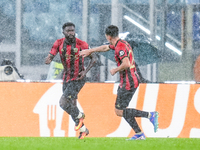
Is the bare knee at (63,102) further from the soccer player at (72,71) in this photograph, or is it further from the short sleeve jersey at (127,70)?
the short sleeve jersey at (127,70)

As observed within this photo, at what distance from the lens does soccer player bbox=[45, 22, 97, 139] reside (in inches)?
320

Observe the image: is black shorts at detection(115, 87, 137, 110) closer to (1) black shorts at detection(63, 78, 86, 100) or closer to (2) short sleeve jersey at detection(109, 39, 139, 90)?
(2) short sleeve jersey at detection(109, 39, 139, 90)

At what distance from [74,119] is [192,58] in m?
2.49

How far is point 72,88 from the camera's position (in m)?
8.19

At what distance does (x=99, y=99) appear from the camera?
883 centimetres

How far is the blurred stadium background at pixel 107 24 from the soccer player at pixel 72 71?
86 centimetres

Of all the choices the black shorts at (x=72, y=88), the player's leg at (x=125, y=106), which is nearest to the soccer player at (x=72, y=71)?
the black shorts at (x=72, y=88)

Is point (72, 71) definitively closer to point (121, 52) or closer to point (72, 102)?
point (72, 102)

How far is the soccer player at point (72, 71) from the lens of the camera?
8125 millimetres

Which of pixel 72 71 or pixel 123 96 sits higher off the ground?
pixel 72 71

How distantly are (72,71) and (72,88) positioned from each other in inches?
10.6

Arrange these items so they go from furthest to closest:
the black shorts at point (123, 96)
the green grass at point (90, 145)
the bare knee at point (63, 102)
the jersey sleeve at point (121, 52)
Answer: the bare knee at point (63, 102), the black shorts at point (123, 96), the jersey sleeve at point (121, 52), the green grass at point (90, 145)

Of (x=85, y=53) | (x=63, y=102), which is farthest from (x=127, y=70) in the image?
(x=63, y=102)

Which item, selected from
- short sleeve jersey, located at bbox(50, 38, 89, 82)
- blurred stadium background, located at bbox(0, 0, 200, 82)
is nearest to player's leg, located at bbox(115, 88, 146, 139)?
short sleeve jersey, located at bbox(50, 38, 89, 82)
